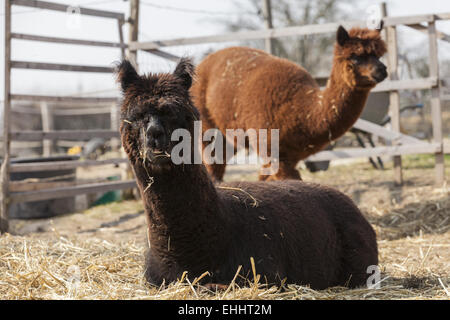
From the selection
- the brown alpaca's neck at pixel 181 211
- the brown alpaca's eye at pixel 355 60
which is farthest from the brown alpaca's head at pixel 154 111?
the brown alpaca's eye at pixel 355 60

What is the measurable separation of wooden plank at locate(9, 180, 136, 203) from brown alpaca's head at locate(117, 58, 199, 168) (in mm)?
4352

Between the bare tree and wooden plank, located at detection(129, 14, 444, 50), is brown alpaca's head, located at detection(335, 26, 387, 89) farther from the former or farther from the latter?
the bare tree

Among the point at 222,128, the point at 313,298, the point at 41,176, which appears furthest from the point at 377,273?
the point at 41,176

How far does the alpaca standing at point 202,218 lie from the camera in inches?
97.0

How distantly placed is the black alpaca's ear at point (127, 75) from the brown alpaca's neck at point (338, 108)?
→ 3022 millimetres

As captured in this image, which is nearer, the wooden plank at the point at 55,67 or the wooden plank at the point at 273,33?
the wooden plank at the point at 55,67

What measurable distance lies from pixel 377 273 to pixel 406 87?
459 cm

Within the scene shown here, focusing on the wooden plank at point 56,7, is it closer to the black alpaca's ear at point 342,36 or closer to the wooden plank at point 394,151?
the black alpaca's ear at point 342,36

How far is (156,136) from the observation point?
2.35 metres

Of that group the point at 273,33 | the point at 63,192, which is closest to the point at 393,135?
the point at 273,33

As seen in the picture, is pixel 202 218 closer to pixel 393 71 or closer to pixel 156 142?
pixel 156 142

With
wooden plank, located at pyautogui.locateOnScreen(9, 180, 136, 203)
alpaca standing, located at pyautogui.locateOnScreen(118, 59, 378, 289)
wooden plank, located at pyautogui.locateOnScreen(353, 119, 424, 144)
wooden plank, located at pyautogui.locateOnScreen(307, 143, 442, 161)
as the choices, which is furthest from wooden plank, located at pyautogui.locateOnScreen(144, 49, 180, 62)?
alpaca standing, located at pyautogui.locateOnScreen(118, 59, 378, 289)
